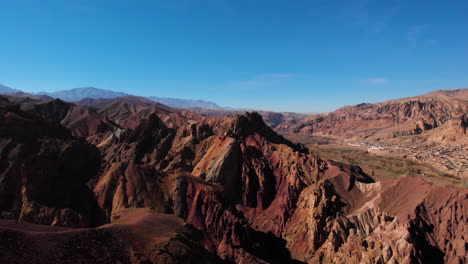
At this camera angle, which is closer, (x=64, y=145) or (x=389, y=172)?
(x=64, y=145)

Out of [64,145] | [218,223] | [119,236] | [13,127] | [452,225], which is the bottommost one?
[218,223]

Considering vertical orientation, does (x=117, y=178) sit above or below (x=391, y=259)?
above

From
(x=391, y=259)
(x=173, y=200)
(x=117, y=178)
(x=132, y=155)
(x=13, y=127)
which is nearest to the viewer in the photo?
(x=391, y=259)

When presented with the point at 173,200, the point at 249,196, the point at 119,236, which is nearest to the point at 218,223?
the point at 173,200

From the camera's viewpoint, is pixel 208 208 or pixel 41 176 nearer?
pixel 41 176

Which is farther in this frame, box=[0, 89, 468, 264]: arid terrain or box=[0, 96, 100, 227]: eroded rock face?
box=[0, 96, 100, 227]: eroded rock face

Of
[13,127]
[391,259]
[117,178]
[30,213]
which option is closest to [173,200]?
[117,178]

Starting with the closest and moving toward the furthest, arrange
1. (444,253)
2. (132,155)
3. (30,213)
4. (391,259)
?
(391,259) → (444,253) → (30,213) → (132,155)

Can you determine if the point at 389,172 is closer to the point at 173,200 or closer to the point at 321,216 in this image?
the point at 321,216

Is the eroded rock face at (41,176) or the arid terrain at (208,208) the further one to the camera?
the eroded rock face at (41,176)

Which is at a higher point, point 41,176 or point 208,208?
point 41,176
